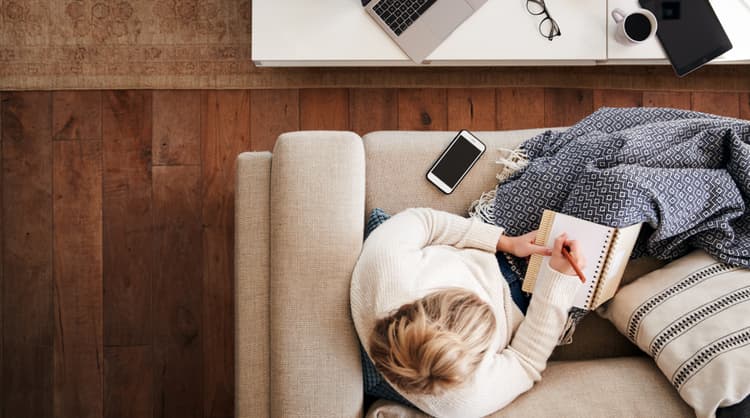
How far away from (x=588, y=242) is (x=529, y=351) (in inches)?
9.7

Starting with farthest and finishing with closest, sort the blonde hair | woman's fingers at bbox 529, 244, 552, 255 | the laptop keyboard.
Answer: the laptop keyboard
woman's fingers at bbox 529, 244, 552, 255
the blonde hair

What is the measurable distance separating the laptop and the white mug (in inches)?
12.4

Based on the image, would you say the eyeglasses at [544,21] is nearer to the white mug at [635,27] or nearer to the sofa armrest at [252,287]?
the white mug at [635,27]

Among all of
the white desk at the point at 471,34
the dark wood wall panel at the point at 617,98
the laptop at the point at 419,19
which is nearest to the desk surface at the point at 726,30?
the white desk at the point at 471,34

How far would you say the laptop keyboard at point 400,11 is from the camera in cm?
121

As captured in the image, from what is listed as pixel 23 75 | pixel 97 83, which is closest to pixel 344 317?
pixel 97 83

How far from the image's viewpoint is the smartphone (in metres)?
1.23

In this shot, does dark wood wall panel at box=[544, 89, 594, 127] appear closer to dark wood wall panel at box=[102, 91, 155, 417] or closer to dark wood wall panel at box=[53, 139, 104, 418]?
dark wood wall panel at box=[102, 91, 155, 417]

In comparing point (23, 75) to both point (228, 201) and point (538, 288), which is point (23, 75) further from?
point (538, 288)

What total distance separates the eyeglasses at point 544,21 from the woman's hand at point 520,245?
0.46 m

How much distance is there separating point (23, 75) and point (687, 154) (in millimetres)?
1781

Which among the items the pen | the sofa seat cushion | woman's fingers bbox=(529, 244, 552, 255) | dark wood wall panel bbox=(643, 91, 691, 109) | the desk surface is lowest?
the sofa seat cushion

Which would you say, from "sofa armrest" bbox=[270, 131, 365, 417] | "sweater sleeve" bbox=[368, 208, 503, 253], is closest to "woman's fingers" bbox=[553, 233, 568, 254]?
"sweater sleeve" bbox=[368, 208, 503, 253]

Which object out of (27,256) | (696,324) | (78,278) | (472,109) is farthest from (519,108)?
(27,256)
